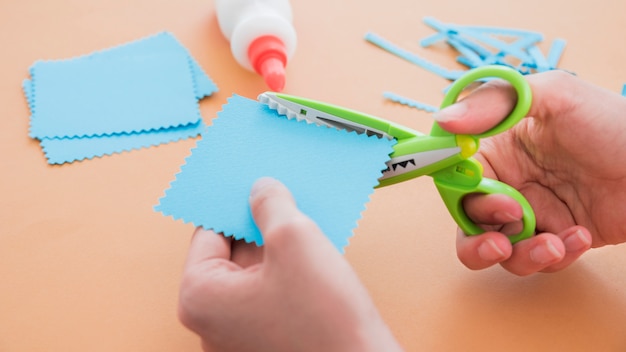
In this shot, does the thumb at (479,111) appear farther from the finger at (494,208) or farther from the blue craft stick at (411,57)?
the blue craft stick at (411,57)

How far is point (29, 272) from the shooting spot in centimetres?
63

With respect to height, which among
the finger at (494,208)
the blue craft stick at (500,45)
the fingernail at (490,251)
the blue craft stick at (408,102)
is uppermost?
the blue craft stick at (500,45)

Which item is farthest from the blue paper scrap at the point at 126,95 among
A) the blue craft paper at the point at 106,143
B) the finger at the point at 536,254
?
the finger at the point at 536,254

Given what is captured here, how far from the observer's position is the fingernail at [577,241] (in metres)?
0.59

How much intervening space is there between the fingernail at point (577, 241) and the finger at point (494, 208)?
0.06 m

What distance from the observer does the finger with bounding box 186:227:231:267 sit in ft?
1.72

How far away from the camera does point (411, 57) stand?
0.92 m

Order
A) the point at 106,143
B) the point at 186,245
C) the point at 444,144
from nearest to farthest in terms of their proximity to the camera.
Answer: the point at 444,144 < the point at 186,245 < the point at 106,143

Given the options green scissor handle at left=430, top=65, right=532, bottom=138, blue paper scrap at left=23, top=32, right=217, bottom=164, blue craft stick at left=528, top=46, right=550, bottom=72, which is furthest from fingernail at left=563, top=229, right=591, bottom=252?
blue paper scrap at left=23, top=32, right=217, bottom=164

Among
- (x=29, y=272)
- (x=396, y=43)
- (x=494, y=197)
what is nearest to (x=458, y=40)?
(x=396, y=43)

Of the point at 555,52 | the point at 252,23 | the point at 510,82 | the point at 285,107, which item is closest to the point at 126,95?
the point at 252,23

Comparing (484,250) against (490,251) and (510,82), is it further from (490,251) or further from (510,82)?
(510,82)

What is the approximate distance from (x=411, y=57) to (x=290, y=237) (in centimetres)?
56

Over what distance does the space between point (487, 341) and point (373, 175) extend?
8.2 inches
